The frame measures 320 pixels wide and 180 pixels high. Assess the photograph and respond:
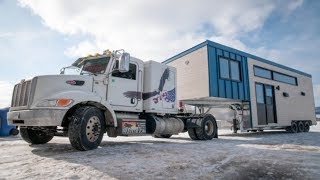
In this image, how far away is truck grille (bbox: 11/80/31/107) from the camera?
5.96m

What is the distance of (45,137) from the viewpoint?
25.3ft

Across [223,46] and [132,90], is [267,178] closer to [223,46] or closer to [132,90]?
[132,90]

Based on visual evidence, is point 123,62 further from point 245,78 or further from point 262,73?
point 262,73

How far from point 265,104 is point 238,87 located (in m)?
2.94

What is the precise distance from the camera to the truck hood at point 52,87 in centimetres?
574

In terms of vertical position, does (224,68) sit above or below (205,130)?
above

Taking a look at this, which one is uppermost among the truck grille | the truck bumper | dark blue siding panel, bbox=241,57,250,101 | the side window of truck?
dark blue siding panel, bbox=241,57,250,101

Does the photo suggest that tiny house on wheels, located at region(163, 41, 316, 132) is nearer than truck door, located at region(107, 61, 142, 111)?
No

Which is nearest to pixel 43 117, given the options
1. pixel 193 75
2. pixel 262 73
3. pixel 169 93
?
pixel 169 93

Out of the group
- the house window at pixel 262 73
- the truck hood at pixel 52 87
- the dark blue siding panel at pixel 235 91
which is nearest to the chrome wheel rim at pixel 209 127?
the dark blue siding panel at pixel 235 91

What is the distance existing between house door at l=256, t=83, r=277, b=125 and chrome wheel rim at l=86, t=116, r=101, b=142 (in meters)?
10.7

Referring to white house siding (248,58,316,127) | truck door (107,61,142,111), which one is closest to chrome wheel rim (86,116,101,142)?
truck door (107,61,142,111)

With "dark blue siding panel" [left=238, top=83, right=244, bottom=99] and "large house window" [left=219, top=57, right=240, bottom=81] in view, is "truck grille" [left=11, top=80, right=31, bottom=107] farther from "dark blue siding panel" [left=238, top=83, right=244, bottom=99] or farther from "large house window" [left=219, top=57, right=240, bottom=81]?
"dark blue siding panel" [left=238, top=83, right=244, bottom=99]

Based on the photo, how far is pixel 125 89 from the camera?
7.54 m
